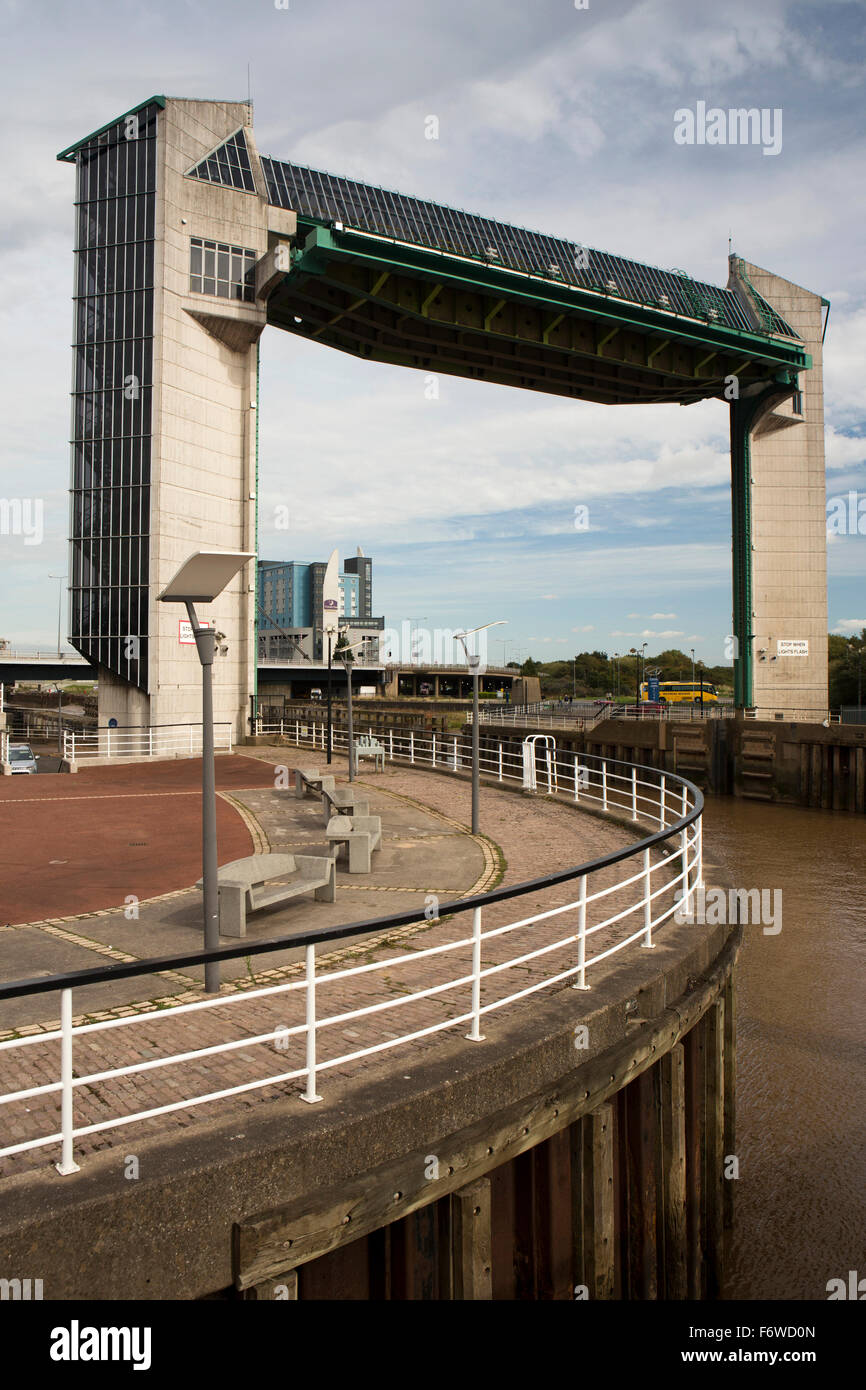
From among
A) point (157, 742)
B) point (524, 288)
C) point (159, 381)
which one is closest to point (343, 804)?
point (157, 742)

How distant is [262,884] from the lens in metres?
→ 9.52

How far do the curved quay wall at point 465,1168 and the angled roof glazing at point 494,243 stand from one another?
3714 cm

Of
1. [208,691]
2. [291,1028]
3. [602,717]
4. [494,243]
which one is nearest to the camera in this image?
[291,1028]

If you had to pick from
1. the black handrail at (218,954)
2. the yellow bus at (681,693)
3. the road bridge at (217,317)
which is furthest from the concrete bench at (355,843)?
the yellow bus at (681,693)

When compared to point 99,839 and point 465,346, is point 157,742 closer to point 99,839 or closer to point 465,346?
point 99,839

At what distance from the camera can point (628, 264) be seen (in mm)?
45531

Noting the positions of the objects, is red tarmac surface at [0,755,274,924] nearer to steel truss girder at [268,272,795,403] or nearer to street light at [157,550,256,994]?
street light at [157,550,256,994]

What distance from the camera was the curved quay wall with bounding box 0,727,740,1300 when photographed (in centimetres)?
370

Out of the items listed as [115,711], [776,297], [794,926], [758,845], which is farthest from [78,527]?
[776,297]

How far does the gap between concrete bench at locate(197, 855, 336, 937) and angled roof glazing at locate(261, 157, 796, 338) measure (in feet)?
112

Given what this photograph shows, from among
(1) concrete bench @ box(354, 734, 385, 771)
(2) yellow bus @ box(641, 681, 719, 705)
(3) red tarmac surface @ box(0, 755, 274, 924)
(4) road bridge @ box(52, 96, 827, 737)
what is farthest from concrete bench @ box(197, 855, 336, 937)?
(2) yellow bus @ box(641, 681, 719, 705)

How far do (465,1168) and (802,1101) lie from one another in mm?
6185

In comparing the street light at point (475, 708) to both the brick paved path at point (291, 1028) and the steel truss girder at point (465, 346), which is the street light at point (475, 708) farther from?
the steel truss girder at point (465, 346)

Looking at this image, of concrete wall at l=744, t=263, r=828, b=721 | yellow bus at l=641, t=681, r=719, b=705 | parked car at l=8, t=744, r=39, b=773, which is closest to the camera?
parked car at l=8, t=744, r=39, b=773
